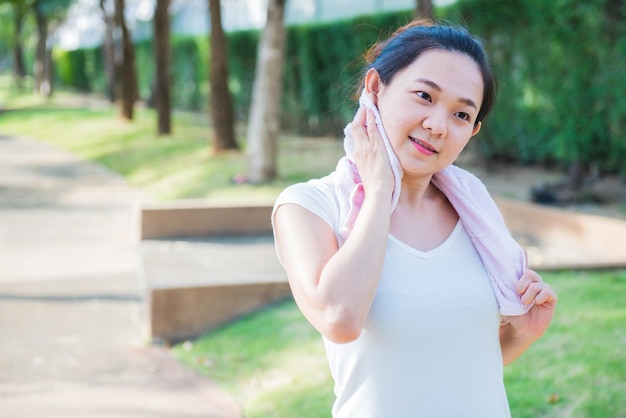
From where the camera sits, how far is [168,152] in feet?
62.1

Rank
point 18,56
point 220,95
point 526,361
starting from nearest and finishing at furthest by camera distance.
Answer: point 526,361
point 220,95
point 18,56

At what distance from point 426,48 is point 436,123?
0.70ft

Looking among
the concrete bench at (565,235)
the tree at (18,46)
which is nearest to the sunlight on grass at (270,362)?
the concrete bench at (565,235)

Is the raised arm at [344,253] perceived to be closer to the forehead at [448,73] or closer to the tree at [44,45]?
the forehead at [448,73]

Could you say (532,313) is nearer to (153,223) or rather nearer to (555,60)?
(153,223)

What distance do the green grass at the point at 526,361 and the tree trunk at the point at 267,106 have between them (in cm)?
706

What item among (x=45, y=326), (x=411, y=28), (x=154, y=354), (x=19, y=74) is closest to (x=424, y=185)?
(x=411, y=28)

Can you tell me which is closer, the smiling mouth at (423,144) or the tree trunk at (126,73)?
the smiling mouth at (423,144)

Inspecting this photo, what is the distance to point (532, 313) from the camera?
218 centimetres

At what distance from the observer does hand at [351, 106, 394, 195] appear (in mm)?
1983

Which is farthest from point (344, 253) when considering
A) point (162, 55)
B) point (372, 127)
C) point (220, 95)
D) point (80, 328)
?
point (162, 55)

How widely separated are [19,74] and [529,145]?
44850 millimetres

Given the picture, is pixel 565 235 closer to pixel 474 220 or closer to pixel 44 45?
pixel 474 220

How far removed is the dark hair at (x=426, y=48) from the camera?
2102 millimetres
